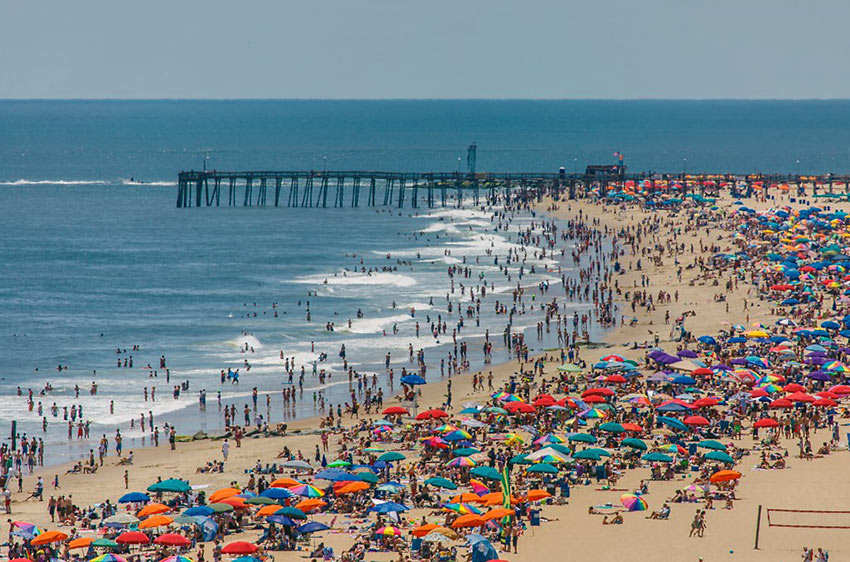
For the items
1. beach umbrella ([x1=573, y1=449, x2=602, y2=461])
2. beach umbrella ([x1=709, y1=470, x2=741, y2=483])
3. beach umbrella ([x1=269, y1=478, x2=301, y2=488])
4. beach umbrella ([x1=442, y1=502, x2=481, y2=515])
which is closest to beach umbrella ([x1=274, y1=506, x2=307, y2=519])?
beach umbrella ([x1=269, y1=478, x2=301, y2=488])

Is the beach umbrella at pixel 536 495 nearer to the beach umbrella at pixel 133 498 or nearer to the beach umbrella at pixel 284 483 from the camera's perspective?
the beach umbrella at pixel 284 483

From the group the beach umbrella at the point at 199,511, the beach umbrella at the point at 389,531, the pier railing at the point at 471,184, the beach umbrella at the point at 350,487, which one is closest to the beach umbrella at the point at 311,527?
the beach umbrella at the point at 389,531

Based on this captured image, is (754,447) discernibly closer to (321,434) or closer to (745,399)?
(745,399)

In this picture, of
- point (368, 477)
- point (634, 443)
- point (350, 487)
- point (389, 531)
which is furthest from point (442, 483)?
point (634, 443)

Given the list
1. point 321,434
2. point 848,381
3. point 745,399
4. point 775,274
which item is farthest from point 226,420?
point 775,274

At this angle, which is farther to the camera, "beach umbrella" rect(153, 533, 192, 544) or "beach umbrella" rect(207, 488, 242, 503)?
"beach umbrella" rect(207, 488, 242, 503)

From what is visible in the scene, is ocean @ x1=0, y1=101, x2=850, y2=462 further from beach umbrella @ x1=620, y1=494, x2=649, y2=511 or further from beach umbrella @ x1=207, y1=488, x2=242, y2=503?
beach umbrella @ x1=620, y1=494, x2=649, y2=511
